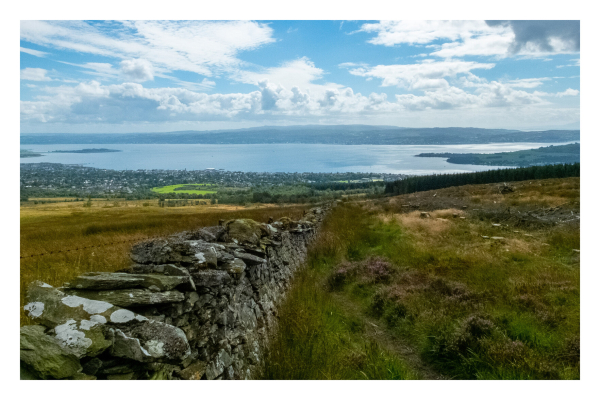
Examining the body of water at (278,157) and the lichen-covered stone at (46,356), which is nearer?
the lichen-covered stone at (46,356)

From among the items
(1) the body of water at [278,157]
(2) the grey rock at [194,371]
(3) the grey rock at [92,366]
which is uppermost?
(1) the body of water at [278,157]

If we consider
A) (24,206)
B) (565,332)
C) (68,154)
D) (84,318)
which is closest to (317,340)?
(84,318)

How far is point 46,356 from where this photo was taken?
9.62 ft

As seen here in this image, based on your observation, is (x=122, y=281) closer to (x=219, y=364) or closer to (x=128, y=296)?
(x=128, y=296)

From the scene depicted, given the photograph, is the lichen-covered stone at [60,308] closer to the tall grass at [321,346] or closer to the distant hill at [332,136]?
the tall grass at [321,346]

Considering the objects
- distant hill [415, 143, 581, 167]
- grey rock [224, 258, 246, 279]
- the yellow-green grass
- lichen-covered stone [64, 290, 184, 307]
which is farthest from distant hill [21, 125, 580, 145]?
lichen-covered stone [64, 290, 184, 307]

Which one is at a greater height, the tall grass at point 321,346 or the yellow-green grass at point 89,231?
the yellow-green grass at point 89,231

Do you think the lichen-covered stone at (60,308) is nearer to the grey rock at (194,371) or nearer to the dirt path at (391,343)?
the grey rock at (194,371)

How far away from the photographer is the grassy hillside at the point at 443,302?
5238 mm

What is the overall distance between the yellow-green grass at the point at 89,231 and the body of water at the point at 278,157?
3.56 feet

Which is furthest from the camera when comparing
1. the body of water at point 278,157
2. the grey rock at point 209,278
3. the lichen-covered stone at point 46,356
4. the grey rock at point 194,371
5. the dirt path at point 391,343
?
the body of water at point 278,157

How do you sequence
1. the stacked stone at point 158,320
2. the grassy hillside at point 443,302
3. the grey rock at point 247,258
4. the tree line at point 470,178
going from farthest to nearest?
the tree line at point 470,178, the grey rock at point 247,258, the grassy hillside at point 443,302, the stacked stone at point 158,320

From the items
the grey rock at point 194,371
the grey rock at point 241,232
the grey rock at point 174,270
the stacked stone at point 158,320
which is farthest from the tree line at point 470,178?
the grey rock at point 194,371

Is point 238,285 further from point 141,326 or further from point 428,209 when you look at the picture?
point 428,209
